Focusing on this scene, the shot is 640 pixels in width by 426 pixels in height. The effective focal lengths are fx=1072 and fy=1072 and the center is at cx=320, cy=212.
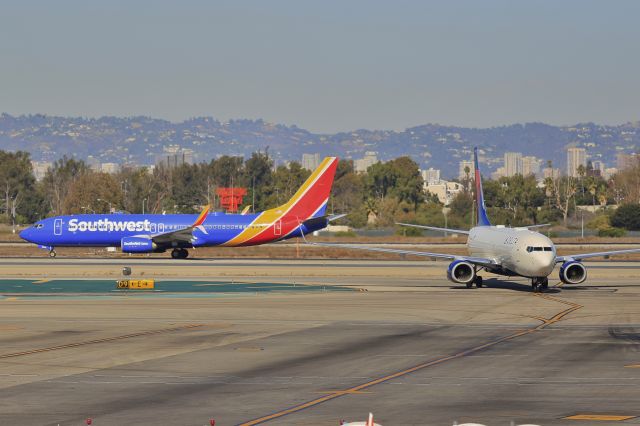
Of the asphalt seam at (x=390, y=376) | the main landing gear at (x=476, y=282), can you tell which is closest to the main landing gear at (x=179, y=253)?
the main landing gear at (x=476, y=282)

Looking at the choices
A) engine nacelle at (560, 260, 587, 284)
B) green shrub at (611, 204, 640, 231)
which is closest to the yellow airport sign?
engine nacelle at (560, 260, 587, 284)

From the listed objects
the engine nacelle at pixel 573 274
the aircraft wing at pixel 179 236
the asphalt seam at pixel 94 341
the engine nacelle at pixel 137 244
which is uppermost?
the aircraft wing at pixel 179 236

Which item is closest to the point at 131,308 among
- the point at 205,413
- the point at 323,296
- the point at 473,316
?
the point at 323,296

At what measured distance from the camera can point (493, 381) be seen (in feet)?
88.3

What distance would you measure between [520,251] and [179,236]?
4364 cm

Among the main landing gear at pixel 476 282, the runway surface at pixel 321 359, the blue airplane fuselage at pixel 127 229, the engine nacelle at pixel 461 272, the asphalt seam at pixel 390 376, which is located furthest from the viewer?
the blue airplane fuselage at pixel 127 229

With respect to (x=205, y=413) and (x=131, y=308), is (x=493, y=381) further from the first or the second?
(x=131, y=308)

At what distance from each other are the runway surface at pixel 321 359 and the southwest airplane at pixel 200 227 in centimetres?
3918

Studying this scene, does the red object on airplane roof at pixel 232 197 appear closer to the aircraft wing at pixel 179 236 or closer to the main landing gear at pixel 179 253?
the main landing gear at pixel 179 253

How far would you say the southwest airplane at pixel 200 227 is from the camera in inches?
3706

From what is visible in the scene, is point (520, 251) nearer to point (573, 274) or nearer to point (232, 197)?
point (573, 274)

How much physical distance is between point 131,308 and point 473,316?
15099mm

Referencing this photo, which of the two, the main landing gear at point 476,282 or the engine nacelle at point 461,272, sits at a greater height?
the engine nacelle at point 461,272

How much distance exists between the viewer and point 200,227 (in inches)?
3691
